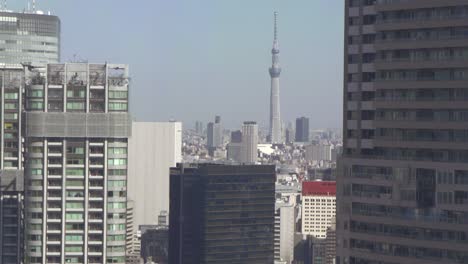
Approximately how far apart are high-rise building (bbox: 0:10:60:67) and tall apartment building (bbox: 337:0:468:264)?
84.8 metres

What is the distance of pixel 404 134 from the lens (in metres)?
50.3

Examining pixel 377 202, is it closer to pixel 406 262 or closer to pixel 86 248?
pixel 406 262

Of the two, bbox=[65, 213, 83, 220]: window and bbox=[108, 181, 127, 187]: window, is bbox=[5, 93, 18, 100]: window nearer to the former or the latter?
bbox=[65, 213, 83, 220]: window

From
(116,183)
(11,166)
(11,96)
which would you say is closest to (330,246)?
(11,166)

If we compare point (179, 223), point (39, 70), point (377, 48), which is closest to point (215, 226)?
point (179, 223)

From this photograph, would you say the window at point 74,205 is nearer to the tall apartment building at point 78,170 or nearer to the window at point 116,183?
the tall apartment building at point 78,170

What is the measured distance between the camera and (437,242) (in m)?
48.4

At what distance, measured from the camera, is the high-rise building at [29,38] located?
447ft

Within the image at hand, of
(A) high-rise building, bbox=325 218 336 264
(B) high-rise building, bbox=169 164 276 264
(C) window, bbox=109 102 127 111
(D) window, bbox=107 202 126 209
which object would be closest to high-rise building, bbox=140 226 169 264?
(A) high-rise building, bbox=325 218 336 264

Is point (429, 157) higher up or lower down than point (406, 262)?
higher up

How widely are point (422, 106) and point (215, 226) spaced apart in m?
103

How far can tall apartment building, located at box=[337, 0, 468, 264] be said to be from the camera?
158 ft

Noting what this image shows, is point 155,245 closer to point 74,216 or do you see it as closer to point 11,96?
point 11,96

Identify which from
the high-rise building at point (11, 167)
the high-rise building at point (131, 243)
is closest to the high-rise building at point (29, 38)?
the high-rise building at point (131, 243)
